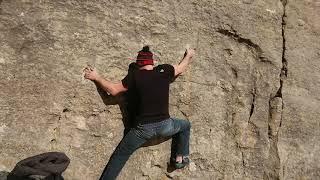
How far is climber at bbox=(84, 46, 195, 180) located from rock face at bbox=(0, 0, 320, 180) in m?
0.16

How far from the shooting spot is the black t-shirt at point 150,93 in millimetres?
5828

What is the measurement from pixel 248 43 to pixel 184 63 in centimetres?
95

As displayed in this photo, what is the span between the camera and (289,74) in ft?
22.6

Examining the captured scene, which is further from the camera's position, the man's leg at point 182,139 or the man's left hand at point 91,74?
the man's leg at point 182,139

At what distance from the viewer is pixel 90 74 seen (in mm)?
5965

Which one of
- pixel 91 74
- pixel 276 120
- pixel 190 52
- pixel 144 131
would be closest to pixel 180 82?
pixel 190 52

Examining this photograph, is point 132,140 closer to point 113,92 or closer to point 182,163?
point 113,92

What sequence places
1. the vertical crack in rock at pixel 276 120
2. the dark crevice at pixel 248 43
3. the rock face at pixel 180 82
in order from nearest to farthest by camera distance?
the rock face at pixel 180 82 < the dark crevice at pixel 248 43 < the vertical crack in rock at pixel 276 120

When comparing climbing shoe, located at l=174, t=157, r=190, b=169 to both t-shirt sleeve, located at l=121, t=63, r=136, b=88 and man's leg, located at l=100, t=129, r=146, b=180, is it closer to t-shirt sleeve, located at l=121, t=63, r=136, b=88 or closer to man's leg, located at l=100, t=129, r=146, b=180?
man's leg, located at l=100, t=129, r=146, b=180

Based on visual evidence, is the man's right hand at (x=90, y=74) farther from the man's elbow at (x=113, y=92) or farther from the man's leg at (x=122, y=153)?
the man's leg at (x=122, y=153)

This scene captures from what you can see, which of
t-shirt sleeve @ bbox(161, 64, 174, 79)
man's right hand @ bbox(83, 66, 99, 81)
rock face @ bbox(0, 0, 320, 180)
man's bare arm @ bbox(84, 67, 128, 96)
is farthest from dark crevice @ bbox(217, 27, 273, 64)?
man's right hand @ bbox(83, 66, 99, 81)

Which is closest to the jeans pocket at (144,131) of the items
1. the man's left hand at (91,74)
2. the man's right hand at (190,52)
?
the man's left hand at (91,74)

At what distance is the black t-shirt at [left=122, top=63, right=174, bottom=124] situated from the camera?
583 cm

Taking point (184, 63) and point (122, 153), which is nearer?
point (122, 153)
